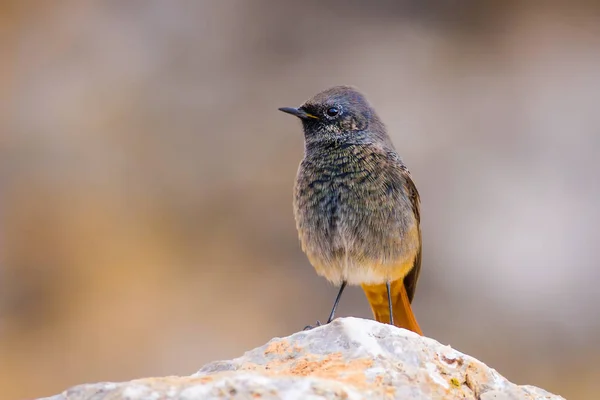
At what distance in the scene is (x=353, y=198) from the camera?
498 cm

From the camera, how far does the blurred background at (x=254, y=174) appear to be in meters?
9.21

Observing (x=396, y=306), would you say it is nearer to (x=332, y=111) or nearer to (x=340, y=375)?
(x=332, y=111)

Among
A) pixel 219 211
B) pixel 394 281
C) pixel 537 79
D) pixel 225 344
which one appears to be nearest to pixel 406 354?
pixel 394 281

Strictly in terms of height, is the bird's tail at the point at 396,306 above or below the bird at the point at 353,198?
below

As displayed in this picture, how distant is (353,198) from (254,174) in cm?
493

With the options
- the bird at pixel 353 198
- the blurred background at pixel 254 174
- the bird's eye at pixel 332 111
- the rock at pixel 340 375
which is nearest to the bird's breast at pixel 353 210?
the bird at pixel 353 198

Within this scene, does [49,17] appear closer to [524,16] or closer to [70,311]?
[70,311]

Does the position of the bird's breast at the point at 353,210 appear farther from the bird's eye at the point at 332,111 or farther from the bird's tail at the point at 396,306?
the bird's tail at the point at 396,306

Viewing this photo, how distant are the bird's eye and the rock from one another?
212 cm

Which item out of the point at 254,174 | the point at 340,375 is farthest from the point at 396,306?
the point at 254,174

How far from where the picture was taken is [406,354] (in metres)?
3.29

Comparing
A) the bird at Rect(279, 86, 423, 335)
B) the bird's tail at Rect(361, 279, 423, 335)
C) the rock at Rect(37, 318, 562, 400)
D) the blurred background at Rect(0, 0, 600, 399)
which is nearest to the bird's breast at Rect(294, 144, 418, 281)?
the bird at Rect(279, 86, 423, 335)

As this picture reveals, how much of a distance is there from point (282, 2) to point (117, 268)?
3984mm

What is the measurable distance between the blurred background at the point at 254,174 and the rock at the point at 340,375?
5669mm
